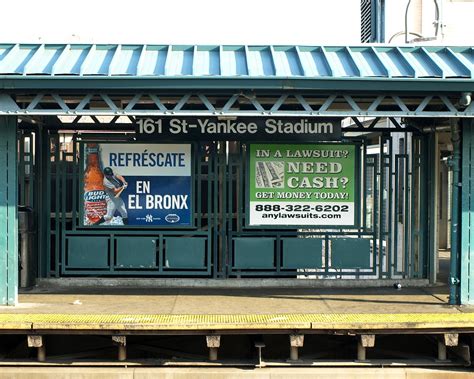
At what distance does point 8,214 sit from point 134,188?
2.40 meters

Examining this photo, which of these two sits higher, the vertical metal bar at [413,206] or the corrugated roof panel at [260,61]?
the corrugated roof panel at [260,61]

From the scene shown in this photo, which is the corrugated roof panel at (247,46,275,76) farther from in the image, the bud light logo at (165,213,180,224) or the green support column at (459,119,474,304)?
the bud light logo at (165,213,180,224)

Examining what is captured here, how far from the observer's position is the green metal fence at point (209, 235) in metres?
11.4

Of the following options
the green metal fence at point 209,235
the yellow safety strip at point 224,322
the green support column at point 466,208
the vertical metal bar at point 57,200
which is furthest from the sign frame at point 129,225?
the green support column at point 466,208

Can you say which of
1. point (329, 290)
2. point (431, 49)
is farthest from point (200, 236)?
point (431, 49)

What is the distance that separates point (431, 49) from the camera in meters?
10.1

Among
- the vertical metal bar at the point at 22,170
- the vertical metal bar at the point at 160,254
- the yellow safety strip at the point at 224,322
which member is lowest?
the yellow safety strip at the point at 224,322

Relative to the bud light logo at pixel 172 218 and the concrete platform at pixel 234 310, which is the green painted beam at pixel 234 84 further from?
the concrete platform at pixel 234 310

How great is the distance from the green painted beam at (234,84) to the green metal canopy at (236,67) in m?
0.01

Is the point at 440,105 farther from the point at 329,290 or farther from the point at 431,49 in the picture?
the point at 329,290

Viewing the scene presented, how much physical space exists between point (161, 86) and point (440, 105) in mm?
4410

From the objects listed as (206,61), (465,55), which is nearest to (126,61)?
(206,61)

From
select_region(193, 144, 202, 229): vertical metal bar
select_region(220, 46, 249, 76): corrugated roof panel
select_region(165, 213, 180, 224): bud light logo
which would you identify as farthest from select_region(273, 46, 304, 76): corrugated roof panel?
select_region(165, 213, 180, 224): bud light logo

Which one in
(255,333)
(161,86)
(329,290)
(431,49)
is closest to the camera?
(255,333)
